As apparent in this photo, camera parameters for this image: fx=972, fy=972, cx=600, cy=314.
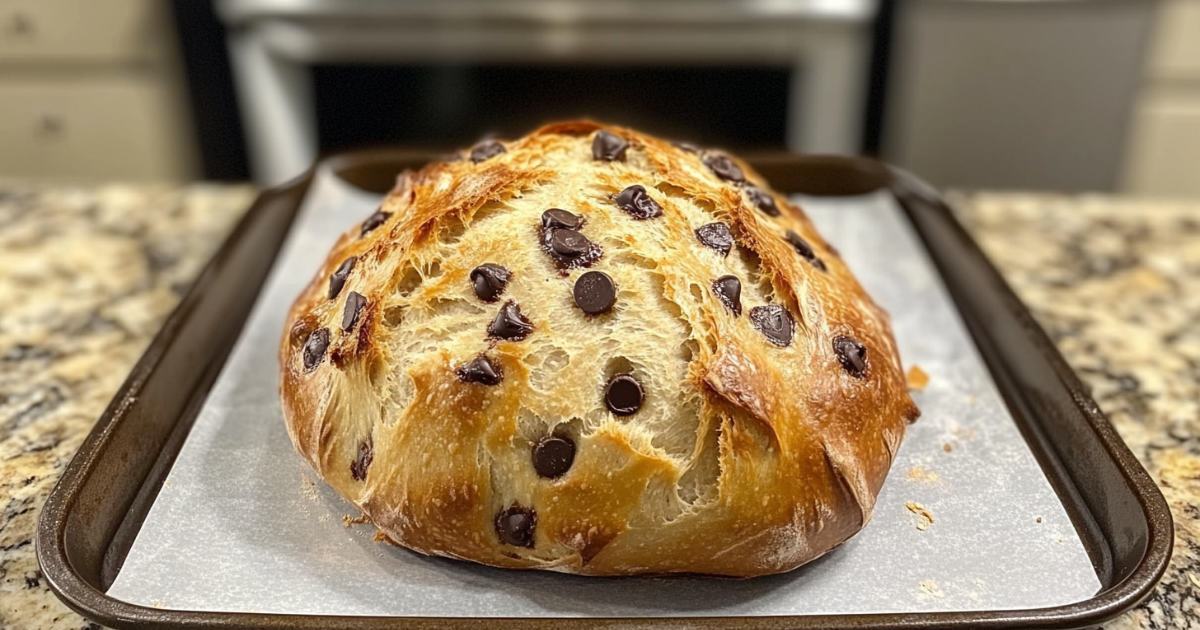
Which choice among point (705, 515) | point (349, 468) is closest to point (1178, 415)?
point (705, 515)

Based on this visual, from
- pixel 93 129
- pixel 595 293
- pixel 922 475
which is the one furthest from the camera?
pixel 93 129

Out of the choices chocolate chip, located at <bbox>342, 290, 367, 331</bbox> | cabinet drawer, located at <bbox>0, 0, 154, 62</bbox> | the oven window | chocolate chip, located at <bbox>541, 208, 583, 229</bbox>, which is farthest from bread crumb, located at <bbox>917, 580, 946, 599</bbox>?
cabinet drawer, located at <bbox>0, 0, 154, 62</bbox>

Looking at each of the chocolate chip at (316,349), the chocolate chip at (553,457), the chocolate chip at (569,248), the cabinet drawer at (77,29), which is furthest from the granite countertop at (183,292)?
the cabinet drawer at (77,29)

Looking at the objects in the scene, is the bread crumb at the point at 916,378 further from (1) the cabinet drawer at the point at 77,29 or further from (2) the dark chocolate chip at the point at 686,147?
(1) the cabinet drawer at the point at 77,29

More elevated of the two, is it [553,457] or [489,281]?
[489,281]

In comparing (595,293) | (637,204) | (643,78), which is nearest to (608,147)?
(637,204)

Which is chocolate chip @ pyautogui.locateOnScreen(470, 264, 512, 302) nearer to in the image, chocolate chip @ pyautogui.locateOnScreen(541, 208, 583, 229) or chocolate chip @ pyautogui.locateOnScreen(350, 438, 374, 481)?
chocolate chip @ pyautogui.locateOnScreen(541, 208, 583, 229)

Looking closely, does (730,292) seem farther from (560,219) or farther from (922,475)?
(922,475)
